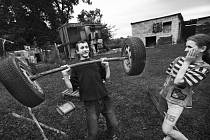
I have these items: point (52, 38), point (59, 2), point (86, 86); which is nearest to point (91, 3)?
point (59, 2)

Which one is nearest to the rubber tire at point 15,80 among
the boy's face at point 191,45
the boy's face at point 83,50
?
the boy's face at point 83,50

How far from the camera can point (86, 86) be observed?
2.83 m

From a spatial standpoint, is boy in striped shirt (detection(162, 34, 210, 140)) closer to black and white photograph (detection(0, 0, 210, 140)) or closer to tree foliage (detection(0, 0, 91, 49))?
black and white photograph (detection(0, 0, 210, 140))

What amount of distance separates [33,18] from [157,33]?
20.5 meters

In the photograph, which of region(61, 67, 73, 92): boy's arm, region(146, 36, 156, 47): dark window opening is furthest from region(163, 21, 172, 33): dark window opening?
region(61, 67, 73, 92): boy's arm

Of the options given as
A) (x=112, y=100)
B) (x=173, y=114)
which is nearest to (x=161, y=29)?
(x=112, y=100)

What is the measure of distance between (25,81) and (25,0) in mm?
25876

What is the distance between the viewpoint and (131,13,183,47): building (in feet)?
86.6

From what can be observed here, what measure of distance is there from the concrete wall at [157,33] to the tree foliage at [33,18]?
12.1 m

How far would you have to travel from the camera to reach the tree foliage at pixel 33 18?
2070cm

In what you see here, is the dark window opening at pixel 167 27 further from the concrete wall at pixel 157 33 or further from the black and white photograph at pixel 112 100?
the black and white photograph at pixel 112 100

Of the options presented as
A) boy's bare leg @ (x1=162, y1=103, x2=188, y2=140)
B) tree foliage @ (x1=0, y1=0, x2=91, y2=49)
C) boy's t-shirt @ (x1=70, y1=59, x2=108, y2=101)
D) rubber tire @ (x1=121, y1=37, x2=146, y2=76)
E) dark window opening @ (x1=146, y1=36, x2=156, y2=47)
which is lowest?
dark window opening @ (x1=146, y1=36, x2=156, y2=47)

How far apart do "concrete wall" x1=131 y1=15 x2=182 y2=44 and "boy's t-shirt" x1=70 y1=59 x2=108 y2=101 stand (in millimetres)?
26885

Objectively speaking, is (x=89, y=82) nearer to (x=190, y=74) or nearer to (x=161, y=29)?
(x=190, y=74)
